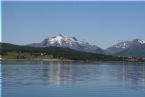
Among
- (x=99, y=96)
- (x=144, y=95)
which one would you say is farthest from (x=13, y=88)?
(x=144, y=95)

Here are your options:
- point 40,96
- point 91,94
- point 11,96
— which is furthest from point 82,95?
point 11,96

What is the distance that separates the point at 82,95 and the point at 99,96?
6.01 feet

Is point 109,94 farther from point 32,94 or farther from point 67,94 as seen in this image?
point 32,94

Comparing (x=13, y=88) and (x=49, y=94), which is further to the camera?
(x=13, y=88)

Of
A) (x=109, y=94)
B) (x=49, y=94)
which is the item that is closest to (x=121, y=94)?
(x=109, y=94)

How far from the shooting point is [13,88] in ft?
145

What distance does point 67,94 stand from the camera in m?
40.6

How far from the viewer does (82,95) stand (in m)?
39.6

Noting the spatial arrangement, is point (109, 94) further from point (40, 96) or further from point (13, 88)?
point (13, 88)

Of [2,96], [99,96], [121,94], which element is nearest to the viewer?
[2,96]

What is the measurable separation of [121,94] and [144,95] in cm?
229

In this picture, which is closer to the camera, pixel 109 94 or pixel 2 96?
pixel 2 96

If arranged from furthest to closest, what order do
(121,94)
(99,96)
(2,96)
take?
(121,94) < (99,96) < (2,96)

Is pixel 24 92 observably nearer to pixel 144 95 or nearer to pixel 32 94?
pixel 32 94
